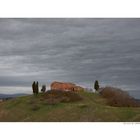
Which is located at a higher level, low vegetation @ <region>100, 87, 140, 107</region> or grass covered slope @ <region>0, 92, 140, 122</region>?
low vegetation @ <region>100, 87, 140, 107</region>

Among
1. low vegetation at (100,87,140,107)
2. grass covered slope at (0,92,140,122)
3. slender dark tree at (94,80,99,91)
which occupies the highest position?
slender dark tree at (94,80,99,91)

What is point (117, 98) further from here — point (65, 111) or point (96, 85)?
point (65, 111)

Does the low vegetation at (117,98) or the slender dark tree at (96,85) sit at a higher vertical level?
the slender dark tree at (96,85)

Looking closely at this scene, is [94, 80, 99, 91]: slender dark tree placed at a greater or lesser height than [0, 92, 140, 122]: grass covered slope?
greater

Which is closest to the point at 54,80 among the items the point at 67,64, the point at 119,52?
the point at 67,64

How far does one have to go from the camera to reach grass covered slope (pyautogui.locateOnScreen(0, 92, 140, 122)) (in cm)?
1872

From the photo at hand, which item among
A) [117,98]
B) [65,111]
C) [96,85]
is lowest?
[65,111]

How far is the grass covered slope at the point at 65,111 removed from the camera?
18719 millimetres

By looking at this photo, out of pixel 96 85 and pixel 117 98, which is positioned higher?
pixel 96 85

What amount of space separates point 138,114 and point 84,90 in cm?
139

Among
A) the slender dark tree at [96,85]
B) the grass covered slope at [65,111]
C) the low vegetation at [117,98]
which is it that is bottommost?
the grass covered slope at [65,111]

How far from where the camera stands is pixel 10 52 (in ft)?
61.5

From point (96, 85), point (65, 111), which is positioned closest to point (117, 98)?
point (96, 85)

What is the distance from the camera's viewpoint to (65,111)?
18828 millimetres
